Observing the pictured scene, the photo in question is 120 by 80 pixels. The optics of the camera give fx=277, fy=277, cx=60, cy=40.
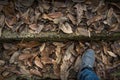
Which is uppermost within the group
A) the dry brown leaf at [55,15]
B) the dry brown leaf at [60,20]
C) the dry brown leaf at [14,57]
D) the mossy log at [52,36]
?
the dry brown leaf at [55,15]

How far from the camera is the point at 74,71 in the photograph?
12.8 feet

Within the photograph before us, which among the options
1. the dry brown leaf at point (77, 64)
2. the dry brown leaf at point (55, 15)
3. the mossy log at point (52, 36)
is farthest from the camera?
the dry brown leaf at point (77, 64)

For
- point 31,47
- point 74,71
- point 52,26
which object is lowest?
point 74,71

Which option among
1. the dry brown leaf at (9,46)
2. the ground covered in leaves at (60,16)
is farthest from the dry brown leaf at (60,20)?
the dry brown leaf at (9,46)

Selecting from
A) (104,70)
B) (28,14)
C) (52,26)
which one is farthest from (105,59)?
(28,14)

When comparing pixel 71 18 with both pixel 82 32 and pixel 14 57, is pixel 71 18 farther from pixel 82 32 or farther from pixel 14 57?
pixel 14 57

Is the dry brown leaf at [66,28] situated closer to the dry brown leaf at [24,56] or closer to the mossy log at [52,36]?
the mossy log at [52,36]

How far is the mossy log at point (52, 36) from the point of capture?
3.69 meters

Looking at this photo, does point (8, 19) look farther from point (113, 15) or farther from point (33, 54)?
point (113, 15)

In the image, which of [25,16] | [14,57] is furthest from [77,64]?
[25,16]

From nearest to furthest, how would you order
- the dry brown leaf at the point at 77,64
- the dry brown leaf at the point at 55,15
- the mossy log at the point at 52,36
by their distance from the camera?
the mossy log at the point at 52,36
the dry brown leaf at the point at 55,15
the dry brown leaf at the point at 77,64

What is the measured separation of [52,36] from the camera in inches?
147

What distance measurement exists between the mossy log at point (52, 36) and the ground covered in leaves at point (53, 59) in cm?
11

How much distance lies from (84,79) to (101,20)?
90 cm
